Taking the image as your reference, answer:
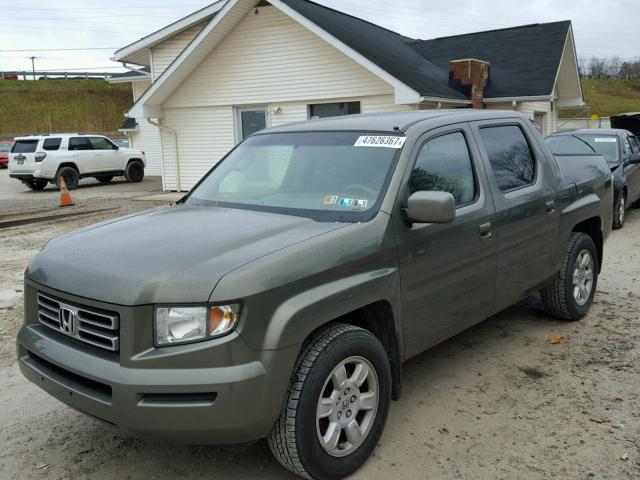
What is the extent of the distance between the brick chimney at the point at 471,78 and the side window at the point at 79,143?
12945 millimetres

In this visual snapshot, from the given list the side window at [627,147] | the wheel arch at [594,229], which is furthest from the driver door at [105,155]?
the wheel arch at [594,229]

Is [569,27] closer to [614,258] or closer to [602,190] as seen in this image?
[614,258]

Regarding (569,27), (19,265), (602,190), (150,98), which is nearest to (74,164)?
(150,98)

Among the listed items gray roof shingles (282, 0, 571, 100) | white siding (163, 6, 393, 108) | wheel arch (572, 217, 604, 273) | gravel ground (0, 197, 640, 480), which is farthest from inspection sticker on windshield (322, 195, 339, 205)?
white siding (163, 6, 393, 108)

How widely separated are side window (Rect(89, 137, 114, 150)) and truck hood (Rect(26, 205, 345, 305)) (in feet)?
64.2

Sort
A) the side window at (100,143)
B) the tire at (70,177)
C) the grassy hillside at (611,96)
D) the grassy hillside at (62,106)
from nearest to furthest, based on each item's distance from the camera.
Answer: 1. the tire at (70,177)
2. the side window at (100,143)
3. the grassy hillside at (611,96)
4. the grassy hillside at (62,106)

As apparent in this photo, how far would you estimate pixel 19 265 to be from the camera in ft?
27.5

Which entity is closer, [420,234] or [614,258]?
[420,234]

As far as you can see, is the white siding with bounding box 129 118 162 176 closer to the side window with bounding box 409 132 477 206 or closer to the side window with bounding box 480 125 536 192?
the side window with bounding box 480 125 536 192

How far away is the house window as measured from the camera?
1534cm

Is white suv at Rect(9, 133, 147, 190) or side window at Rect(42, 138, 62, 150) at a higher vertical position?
side window at Rect(42, 138, 62, 150)

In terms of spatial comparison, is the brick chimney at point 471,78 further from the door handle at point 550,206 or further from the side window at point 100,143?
the side window at point 100,143

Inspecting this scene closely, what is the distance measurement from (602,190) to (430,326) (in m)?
3.05

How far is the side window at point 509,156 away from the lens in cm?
430
